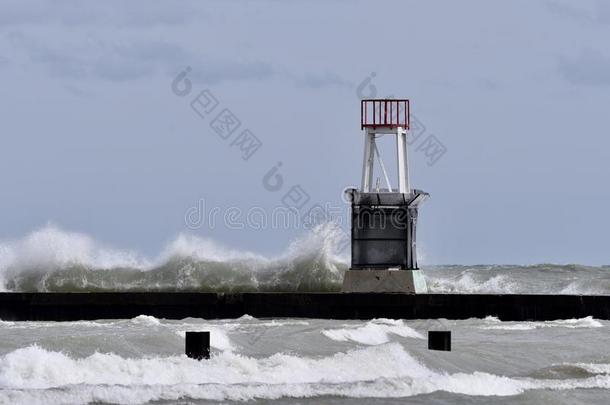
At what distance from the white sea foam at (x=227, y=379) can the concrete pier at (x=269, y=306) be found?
11537 mm

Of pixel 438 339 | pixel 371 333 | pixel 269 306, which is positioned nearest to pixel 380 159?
pixel 269 306

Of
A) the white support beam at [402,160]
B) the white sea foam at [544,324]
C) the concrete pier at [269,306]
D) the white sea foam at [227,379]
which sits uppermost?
the white support beam at [402,160]

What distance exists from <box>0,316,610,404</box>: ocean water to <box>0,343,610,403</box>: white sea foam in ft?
0.04

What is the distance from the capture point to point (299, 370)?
52.1ft

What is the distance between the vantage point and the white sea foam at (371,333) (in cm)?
2125

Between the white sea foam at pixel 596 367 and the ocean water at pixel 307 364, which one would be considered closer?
the ocean water at pixel 307 364

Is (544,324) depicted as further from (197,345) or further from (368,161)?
(197,345)

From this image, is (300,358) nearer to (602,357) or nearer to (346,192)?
(602,357)

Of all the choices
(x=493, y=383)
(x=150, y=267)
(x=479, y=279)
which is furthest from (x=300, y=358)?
(x=479, y=279)

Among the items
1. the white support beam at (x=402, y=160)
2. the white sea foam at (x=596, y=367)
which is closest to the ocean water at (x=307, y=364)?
the white sea foam at (x=596, y=367)

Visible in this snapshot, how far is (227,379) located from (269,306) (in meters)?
14.2

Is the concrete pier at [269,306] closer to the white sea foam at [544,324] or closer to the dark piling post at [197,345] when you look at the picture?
the white sea foam at [544,324]

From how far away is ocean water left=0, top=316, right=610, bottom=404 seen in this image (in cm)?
1369

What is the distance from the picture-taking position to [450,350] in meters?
18.9
